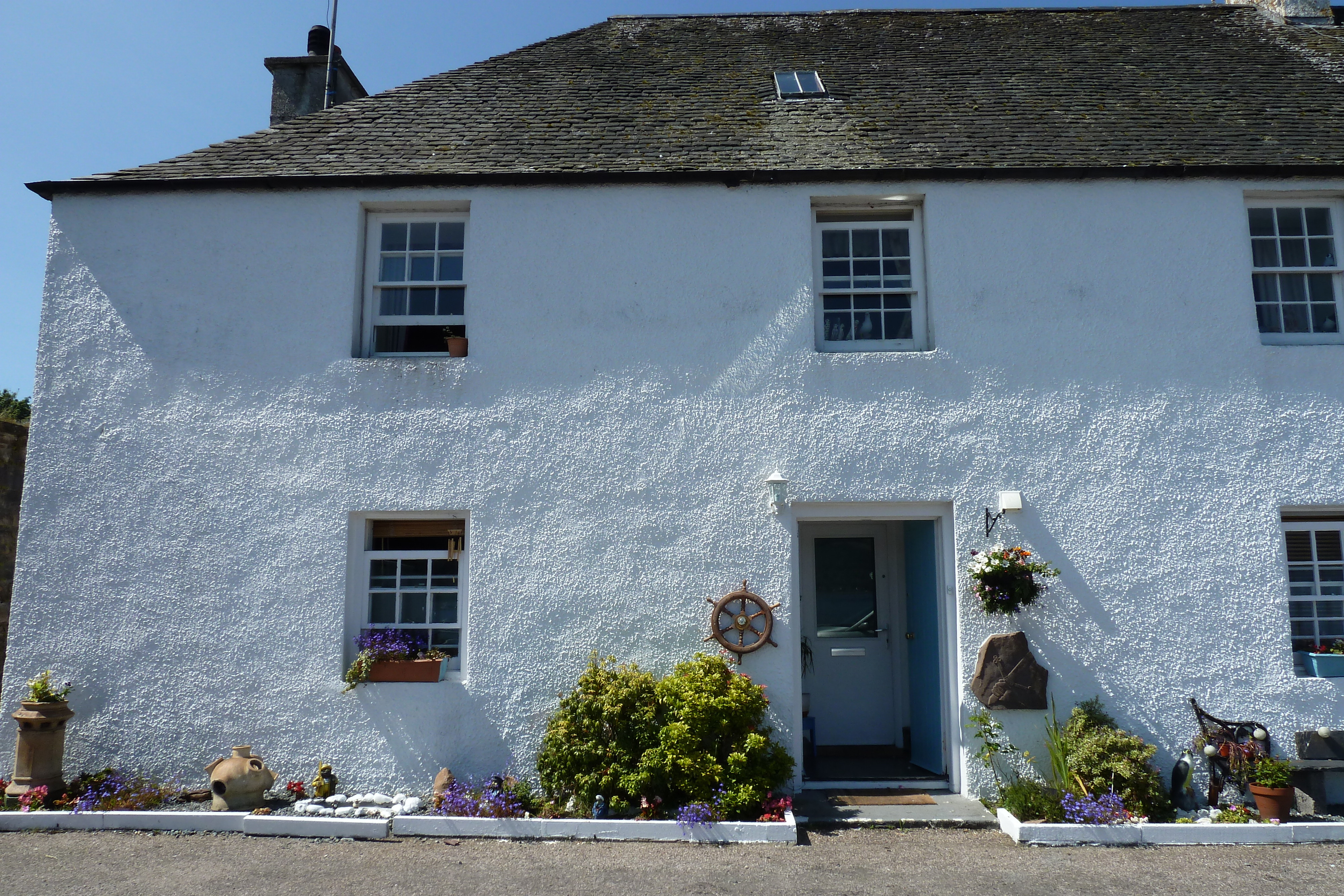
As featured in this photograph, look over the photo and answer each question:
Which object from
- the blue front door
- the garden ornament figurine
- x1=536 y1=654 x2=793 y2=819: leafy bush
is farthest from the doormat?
the garden ornament figurine

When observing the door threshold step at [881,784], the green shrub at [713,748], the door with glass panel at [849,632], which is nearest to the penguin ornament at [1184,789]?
the door threshold step at [881,784]

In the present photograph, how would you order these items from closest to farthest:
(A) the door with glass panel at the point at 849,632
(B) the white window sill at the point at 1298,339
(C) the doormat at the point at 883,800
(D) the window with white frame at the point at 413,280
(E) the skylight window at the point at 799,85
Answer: (C) the doormat at the point at 883,800
(B) the white window sill at the point at 1298,339
(D) the window with white frame at the point at 413,280
(A) the door with glass panel at the point at 849,632
(E) the skylight window at the point at 799,85

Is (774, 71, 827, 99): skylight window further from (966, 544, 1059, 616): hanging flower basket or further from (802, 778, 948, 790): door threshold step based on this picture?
(802, 778, 948, 790): door threshold step

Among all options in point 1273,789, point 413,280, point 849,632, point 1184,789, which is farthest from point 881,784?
point 413,280

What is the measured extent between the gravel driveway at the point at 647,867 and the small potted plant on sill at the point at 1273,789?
A: 384 mm

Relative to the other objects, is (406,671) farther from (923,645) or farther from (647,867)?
(923,645)

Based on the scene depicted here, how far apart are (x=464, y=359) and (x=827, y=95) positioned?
192 inches

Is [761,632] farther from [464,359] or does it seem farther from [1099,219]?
[1099,219]

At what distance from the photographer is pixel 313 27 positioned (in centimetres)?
1040

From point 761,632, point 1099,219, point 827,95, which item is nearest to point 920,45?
point 827,95

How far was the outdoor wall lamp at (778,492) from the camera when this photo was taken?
726 centimetres

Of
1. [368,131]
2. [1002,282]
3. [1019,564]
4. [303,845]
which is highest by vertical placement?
[368,131]

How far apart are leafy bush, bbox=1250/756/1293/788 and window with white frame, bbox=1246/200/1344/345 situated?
11.8 ft

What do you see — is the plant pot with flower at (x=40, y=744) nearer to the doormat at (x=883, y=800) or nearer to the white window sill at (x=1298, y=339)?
the doormat at (x=883, y=800)
